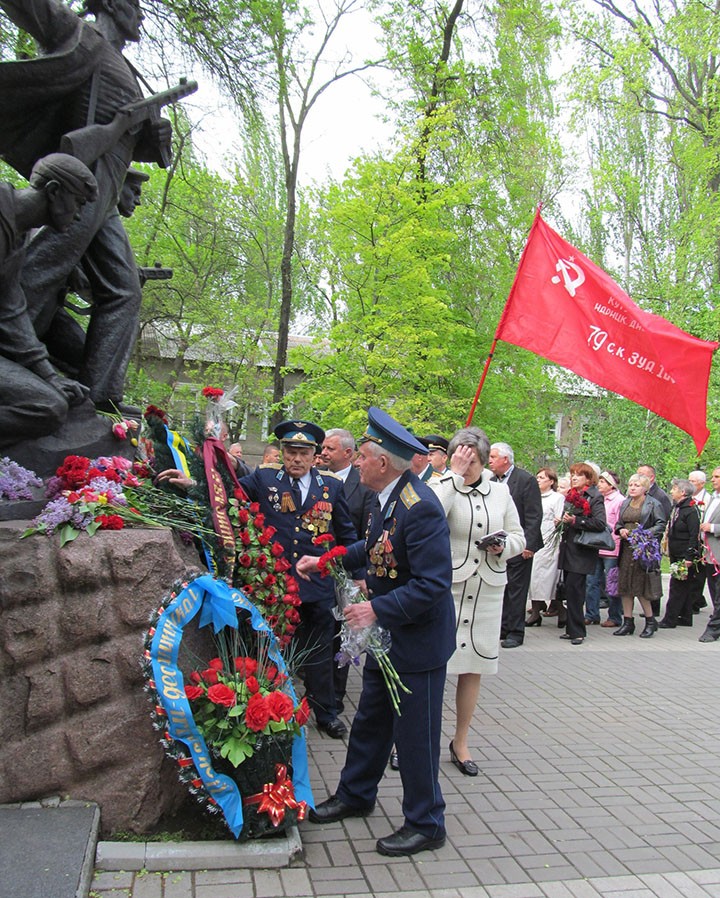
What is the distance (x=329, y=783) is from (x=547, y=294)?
5363 millimetres

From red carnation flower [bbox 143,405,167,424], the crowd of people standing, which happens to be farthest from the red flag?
red carnation flower [bbox 143,405,167,424]

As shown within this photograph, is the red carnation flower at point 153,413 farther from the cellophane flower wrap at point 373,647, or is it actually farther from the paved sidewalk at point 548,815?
the paved sidewalk at point 548,815

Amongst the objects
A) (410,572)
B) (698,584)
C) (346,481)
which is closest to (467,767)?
(410,572)

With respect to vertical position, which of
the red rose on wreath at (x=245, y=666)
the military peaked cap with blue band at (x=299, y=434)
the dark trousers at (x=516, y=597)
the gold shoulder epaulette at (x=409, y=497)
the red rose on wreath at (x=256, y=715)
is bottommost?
the dark trousers at (x=516, y=597)

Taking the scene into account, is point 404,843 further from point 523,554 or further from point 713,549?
point 713,549

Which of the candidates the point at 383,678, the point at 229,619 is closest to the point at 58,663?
the point at 229,619

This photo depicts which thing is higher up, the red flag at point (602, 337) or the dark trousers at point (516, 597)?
the red flag at point (602, 337)

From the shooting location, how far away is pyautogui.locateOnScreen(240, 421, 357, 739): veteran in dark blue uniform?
5.18m

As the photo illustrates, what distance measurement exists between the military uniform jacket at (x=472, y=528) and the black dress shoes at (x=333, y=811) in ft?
4.82

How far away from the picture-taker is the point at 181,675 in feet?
11.0

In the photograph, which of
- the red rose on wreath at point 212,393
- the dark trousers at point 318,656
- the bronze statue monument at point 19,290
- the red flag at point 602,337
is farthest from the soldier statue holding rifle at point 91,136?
the red flag at point 602,337

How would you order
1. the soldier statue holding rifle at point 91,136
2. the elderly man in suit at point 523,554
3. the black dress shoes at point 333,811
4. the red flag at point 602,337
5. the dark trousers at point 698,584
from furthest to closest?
the dark trousers at point 698,584
the elderly man in suit at point 523,554
the red flag at point 602,337
the soldier statue holding rifle at point 91,136
the black dress shoes at point 333,811

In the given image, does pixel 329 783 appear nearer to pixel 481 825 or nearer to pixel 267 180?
pixel 481 825

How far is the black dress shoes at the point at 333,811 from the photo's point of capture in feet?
12.5
